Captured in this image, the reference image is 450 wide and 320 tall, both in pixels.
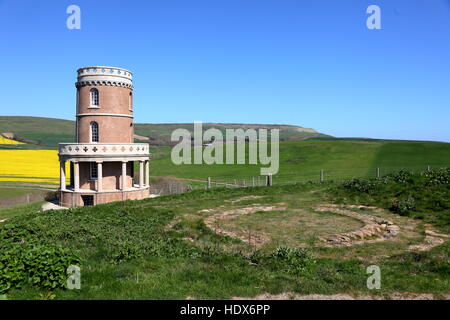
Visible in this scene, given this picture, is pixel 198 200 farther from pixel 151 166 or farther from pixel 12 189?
pixel 151 166

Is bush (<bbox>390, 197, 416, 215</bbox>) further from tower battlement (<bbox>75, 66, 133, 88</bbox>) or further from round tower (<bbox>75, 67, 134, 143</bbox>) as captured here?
tower battlement (<bbox>75, 66, 133, 88</bbox>)

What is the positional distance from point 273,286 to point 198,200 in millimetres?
16180

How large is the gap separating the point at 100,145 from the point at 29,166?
3434 cm

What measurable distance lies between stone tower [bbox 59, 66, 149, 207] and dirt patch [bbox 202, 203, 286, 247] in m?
16.6

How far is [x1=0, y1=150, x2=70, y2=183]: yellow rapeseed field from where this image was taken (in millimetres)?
49562

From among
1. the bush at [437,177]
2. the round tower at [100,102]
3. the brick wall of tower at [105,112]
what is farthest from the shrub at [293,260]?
the round tower at [100,102]

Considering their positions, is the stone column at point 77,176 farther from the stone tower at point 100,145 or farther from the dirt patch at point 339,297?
the dirt patch at point 339,297

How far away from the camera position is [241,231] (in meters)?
14.9

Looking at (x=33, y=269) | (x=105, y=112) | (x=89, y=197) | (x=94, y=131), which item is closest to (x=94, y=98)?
(x=105, y=112)

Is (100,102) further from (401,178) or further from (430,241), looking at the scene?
(430,241)

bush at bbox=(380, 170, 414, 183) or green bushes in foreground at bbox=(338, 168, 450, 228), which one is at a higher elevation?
bush at bbox=(380, 170, 414, 183)

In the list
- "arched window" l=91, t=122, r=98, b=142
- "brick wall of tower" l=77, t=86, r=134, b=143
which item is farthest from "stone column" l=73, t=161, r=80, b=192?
"arched window" l=91, t=122, r=98, b=142

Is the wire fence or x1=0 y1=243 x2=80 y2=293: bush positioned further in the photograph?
the wire fence

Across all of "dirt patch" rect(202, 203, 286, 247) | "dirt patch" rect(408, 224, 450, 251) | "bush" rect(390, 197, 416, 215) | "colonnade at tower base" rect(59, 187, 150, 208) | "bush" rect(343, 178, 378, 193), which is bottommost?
"colonnade at tower base" rect(59, 187, 150, 208)
